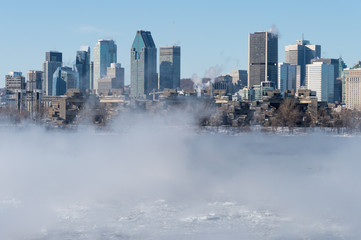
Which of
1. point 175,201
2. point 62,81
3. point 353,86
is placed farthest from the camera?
point 62,81

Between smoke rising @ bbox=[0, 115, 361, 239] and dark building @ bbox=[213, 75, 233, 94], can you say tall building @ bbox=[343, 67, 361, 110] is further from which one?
smoke rising @ bbox=[0, 115, 361, 239]

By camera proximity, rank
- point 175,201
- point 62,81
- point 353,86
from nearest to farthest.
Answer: point 175,201 → point 353,86 → point 62,81

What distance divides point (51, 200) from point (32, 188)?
101 inches

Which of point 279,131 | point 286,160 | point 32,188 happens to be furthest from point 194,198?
point 279,131

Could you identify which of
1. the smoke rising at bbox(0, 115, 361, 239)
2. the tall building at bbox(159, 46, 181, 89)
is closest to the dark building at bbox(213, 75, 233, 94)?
the tall building at bbox(159, 46, 181, 89)

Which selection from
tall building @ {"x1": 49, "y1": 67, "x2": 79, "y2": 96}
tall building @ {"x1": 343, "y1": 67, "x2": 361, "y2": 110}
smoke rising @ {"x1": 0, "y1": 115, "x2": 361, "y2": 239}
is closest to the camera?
smoke rising @ {"x1": 0, "y1": 115, "x2": 361, "y2": 239}

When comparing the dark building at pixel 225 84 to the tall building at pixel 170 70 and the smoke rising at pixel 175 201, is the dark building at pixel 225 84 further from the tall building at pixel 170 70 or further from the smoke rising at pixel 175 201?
the smoke rising at pixel 175 201

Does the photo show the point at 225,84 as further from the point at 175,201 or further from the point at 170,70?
the point at 175,201

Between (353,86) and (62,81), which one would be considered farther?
(62,81)

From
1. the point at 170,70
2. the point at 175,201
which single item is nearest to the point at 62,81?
the point at 170,70

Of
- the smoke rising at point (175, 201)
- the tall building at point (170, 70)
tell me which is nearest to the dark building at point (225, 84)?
the tall building at point (170, 70)

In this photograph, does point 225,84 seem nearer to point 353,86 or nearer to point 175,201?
point 353,86

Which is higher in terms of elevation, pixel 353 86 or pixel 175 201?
pixel 353 86

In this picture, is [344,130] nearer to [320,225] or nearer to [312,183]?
[312,183]
